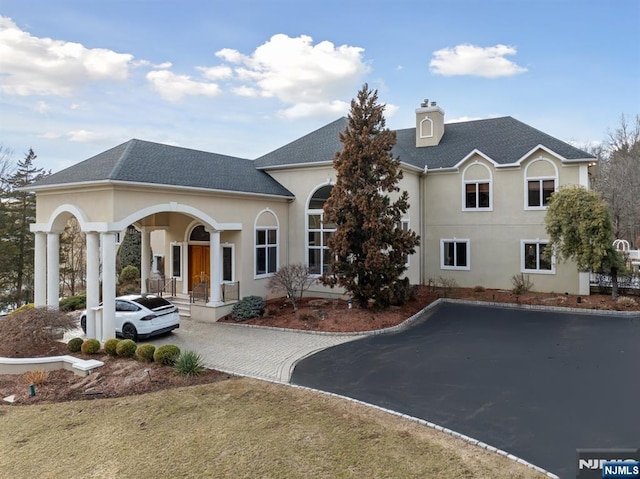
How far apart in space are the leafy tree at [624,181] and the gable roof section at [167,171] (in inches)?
1207

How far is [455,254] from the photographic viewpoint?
2245 centimetres

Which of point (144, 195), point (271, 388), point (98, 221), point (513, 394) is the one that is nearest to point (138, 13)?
point (144, 195)

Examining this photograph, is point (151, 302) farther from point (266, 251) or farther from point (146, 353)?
point (266, 251)

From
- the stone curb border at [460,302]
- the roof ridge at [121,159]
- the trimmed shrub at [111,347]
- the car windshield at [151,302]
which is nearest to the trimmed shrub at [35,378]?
the trimmed shrub at [111,347]

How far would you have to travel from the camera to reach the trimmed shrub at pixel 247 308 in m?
16.3

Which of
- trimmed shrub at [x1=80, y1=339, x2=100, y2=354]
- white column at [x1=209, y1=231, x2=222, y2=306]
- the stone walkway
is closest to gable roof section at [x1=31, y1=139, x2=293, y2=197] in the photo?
white column at [x1=209, y1=231, x2=222, y2=306]

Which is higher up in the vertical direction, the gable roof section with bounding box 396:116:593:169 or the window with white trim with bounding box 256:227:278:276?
the gable roof section with bounding box 396:116:593:169

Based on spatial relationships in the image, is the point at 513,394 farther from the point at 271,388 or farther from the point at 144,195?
the point at 144,195

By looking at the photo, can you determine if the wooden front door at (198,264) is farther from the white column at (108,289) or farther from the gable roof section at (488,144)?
the gable roof section at (488,144)

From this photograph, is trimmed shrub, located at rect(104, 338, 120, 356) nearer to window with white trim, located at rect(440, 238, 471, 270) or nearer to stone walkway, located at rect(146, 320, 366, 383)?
stone walkway, located at rect(146, 320, 366, 383)

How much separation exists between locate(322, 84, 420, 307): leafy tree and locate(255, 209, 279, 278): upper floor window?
3825mm

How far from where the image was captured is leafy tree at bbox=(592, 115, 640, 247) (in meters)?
35.9

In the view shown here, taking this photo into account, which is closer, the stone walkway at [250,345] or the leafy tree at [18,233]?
the stone walkway at [250,345]

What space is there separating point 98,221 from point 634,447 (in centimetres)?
1439
